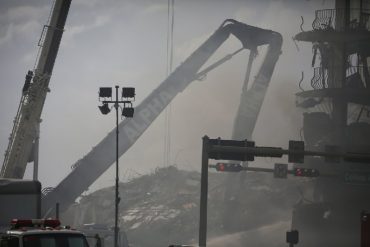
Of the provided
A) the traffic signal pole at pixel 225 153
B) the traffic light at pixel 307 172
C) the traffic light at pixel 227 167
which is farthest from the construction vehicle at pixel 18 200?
the traffic light at pixel 307 172

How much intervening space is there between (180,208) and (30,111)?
36649mm

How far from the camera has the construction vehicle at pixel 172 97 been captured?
53250 millimetres

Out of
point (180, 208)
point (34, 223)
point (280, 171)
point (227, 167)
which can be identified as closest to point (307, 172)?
point (280, 171)

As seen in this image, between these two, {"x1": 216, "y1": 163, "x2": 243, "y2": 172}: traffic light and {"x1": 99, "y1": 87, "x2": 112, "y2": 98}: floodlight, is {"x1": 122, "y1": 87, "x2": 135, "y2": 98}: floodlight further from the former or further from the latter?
{"x1": 216, "y1": 163, "x2": 243, "y2": 172}: traffic light

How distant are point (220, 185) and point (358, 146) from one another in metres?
21.7

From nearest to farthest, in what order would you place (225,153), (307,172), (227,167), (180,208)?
(225,153)
(307,172)
(227,167)
(180,208)

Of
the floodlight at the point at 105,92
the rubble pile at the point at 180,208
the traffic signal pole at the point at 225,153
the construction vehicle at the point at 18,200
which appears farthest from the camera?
the rubble pile at the point at 180,208

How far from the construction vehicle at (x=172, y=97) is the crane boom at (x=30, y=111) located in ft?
22.2

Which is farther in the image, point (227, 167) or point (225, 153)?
point (227, 167)

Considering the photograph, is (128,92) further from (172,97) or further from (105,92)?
(172,97)

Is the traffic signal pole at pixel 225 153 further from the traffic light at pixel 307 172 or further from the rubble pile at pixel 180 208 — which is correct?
the rubble pile at pixel 180 208

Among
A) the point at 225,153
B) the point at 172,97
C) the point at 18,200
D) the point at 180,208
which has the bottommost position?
the point at 180,208

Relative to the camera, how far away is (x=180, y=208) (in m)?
80.0

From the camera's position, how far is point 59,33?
47062mm
